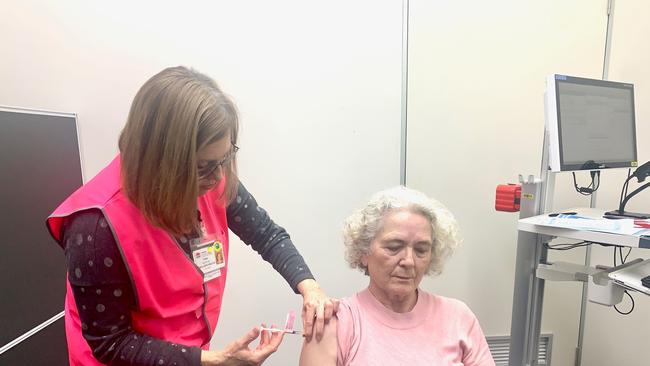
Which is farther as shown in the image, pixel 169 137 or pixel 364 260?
pixel 364 260

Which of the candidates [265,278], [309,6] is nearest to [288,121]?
[309,6]

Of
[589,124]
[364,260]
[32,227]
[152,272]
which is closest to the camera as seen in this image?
[152,272]

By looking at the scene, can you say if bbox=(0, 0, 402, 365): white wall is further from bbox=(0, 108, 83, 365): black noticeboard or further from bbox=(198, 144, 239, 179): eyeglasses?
bbox=(198, 144, 239, 179): eyeglasses

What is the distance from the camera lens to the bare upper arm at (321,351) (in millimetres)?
1181

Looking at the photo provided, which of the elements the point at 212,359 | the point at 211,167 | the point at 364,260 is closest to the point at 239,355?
the point at 212,359

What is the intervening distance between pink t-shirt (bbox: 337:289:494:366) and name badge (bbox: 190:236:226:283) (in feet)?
1.39

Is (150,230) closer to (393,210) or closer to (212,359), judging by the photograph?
(212,359)

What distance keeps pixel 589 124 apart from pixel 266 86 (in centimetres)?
145

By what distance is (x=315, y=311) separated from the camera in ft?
3.78

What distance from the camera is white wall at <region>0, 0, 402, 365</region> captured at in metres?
1.78

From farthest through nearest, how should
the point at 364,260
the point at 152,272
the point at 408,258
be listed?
1. the point at 364,260
2. the point at 408,258
3. the point at 152,272

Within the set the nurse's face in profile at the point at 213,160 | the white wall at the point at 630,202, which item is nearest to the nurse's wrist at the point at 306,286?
the nurse's face in profile at the point at 213,160

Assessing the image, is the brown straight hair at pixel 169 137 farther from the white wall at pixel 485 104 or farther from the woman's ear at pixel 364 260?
the white wall at pixel 485 104

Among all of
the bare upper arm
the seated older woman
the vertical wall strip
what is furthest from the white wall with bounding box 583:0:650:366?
the bare upper arm
